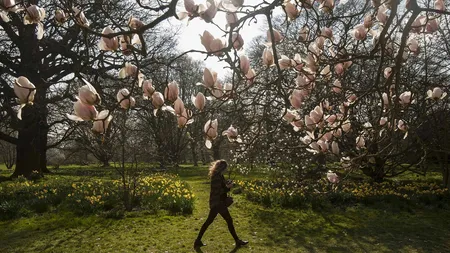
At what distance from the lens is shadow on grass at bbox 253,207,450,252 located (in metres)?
5.42

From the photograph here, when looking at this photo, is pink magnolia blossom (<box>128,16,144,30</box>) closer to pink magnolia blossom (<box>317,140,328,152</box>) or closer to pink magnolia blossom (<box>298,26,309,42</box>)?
pink magnolia blossom (<box>298,26,309,42</box>)

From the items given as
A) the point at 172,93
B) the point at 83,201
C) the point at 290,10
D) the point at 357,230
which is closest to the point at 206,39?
the point at 172,93

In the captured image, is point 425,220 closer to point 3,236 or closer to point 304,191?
point 304,191

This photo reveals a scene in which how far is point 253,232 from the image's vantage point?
243 inches

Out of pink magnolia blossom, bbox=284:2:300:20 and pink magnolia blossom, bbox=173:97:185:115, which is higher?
pink magnolia blossom, bbox=284:2:300:20

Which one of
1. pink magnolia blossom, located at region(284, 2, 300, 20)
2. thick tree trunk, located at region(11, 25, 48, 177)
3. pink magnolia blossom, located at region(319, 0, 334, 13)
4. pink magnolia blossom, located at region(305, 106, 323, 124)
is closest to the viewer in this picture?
pink magnolia blossom, located at region(284, 2, 300, 20)

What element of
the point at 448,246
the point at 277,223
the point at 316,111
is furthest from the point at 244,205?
the point at 316,111

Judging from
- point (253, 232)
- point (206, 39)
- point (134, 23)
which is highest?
point (134, 23)

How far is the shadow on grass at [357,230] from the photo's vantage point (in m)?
5.42

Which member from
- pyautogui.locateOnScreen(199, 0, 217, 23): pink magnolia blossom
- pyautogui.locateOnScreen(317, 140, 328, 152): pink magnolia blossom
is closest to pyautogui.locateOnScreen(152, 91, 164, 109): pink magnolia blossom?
pyautogui.locateOnScreen(199, 0, 217, 23): pink magnolia blossom

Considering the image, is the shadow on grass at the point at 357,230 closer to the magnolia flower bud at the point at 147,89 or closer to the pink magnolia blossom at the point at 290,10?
the pink magnolia blossom at the point at 290,10

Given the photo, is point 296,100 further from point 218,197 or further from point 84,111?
point 218,197

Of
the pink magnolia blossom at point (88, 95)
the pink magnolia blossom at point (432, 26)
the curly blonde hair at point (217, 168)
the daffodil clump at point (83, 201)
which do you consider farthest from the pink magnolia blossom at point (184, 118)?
the daffodil clump at point (83, 201)

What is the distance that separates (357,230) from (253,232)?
68.8 inches
